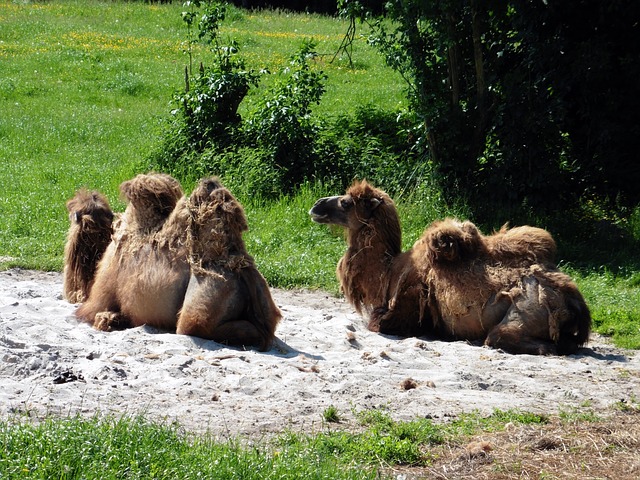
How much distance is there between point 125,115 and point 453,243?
14.2 metres

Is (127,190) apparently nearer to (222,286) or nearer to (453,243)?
(222,286)

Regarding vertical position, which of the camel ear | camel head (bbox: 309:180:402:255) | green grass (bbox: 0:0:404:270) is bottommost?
green grass (bbox: 0:0:404:270)

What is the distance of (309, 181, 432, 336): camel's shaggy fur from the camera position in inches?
369

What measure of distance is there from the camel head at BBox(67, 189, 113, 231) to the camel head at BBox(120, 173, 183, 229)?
2.86ft

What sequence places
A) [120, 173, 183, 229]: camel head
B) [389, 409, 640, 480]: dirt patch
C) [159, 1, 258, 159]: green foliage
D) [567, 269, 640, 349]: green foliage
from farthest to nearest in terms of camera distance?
1. [159, 1, 258, 159]: green foliage
2. [567, 269, 640, 349]: green foliage
3. [120, 173, 183, 229]: camel head
4. [389, 409, 640, 480]: dirt patch

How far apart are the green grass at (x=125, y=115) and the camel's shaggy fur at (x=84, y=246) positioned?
2.01 metres

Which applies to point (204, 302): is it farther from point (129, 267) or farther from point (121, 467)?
point (121, 467)

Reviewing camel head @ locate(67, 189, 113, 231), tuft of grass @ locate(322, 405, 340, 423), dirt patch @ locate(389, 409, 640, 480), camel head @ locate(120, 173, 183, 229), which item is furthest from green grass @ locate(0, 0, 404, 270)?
dirt patch @ locate(389, 409, 640, 480)

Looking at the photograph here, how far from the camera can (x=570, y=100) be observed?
46.9 ft

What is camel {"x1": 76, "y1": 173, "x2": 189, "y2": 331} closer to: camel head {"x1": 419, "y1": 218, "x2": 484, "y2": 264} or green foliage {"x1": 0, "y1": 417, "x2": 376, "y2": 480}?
camel head {"x1": 419, "y1": 218, "x2": 484, "y2": 264}

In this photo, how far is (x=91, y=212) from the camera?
9.50 metres

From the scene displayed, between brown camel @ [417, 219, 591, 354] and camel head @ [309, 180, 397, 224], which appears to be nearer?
brown camel @ [417, 219, 591, 354]

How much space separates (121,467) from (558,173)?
9992mm

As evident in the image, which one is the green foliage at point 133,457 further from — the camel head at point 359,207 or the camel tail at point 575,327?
the camel head at point 359,207
